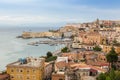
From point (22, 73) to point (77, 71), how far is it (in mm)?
2452

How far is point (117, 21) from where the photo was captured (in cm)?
6519

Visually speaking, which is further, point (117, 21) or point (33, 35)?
point (33, 35)

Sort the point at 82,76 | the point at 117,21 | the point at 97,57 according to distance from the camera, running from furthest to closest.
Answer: the point at 117,21 → the point at 97,57 → the point at 82,76

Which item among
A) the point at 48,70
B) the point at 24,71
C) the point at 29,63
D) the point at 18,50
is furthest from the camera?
the point at 18,50

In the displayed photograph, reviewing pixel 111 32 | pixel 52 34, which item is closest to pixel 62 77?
pixel 111 32

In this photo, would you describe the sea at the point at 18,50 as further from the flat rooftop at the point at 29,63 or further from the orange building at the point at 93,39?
the flat rooftop at the point at 29,63

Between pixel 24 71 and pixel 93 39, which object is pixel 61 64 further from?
pixel 93 39

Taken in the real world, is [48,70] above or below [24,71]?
below

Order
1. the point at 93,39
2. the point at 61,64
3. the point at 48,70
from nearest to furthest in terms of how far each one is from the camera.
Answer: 1. the point at 61,64
2. the point at 48,70
3. the point at 93,39

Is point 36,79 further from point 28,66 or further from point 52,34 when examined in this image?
point 52,34

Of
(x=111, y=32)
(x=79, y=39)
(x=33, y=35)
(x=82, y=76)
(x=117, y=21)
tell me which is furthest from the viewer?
(x=33, y=35)

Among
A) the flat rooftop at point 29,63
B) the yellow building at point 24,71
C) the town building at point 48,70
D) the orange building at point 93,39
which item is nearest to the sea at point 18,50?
the orange building at point 93,39

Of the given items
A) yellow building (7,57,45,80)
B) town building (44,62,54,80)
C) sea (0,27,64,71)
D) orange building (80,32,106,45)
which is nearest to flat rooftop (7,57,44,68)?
yellow building (7,57,45,80)

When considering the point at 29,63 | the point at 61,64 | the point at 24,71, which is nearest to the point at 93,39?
the point at 61,64
